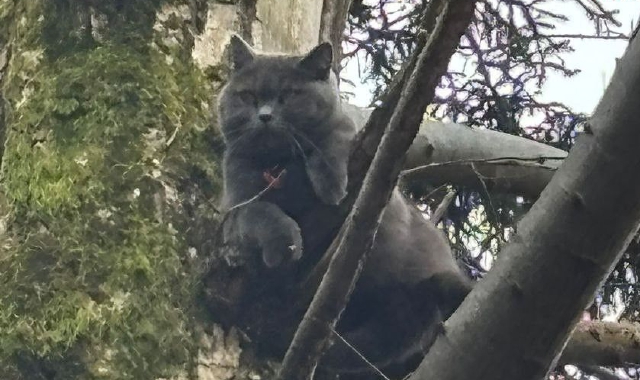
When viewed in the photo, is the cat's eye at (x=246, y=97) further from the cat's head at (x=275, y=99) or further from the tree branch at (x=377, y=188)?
the tree branch at (x=377, y=188)

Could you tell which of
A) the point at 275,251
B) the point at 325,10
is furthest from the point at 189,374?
the point at 325,10

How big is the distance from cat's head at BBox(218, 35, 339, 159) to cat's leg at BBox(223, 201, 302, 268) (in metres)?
0.26

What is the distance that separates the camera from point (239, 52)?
2.76 m

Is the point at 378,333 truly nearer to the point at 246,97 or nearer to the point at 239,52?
the point at 246,97

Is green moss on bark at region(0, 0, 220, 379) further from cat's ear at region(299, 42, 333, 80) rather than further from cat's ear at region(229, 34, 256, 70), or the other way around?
cat's ear at region(299, 42, 333, 80)

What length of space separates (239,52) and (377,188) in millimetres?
1151

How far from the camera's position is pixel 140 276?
224cm

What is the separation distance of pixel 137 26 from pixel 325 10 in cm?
91

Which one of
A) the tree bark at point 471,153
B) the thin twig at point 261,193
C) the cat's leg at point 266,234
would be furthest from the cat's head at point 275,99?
the tree bark at point 471,153

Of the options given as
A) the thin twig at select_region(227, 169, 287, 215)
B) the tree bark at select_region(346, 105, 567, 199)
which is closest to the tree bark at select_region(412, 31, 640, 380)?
the thin twig at select_region(227, 169, 287, 215)

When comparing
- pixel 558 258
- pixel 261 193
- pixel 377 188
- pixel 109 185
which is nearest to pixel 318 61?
pixel 261 193

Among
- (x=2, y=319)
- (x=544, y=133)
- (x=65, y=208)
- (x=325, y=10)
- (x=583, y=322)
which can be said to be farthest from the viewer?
(x=544, y=133)

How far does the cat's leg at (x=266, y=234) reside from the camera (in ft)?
8.00

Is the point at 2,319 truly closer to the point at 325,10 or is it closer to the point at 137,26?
the point at 137,26
